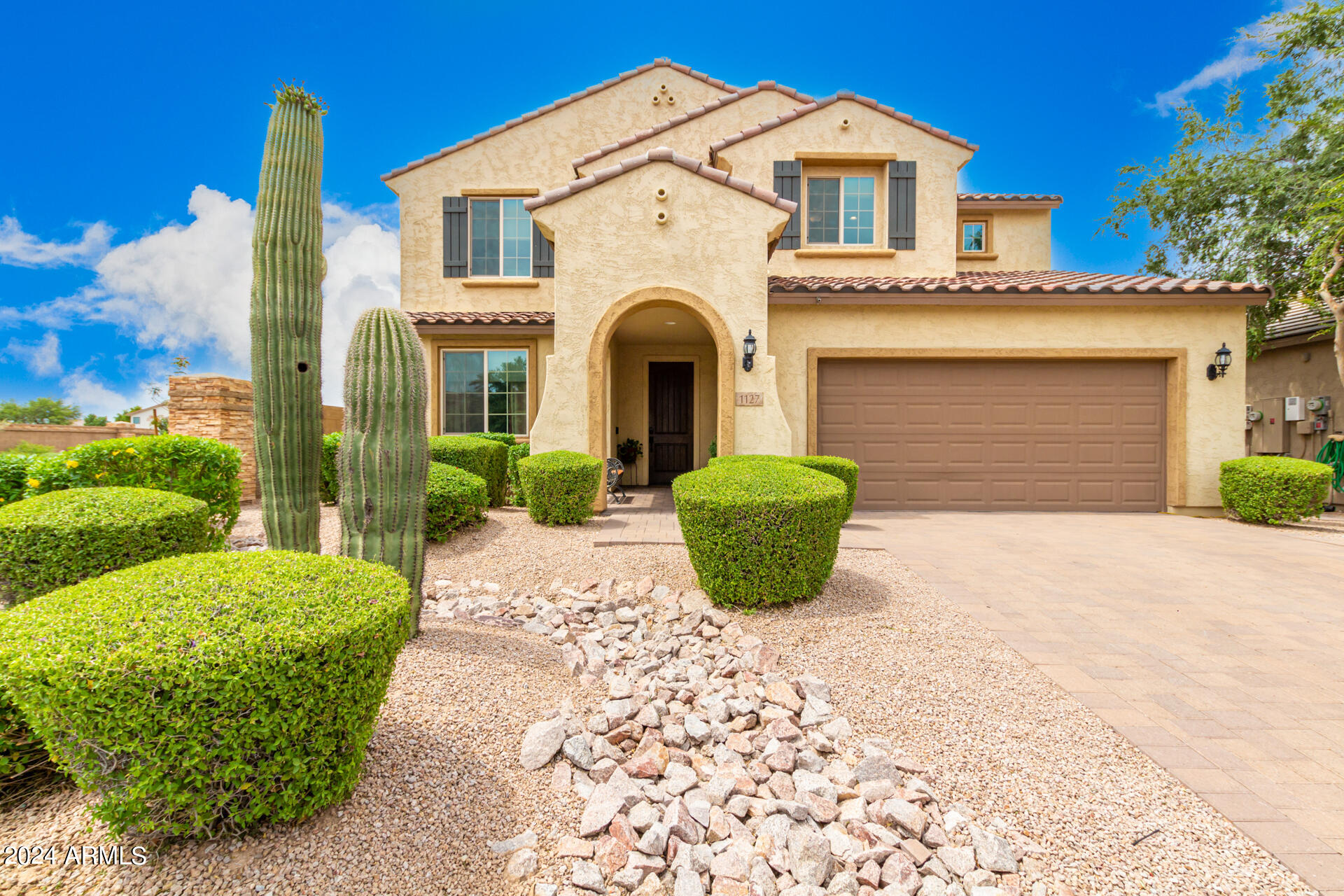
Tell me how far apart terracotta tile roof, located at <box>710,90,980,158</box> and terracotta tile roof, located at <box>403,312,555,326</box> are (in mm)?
4771

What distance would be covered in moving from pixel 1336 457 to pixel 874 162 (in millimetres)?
11758

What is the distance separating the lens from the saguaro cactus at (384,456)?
366cm

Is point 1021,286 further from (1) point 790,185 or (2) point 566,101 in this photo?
(2) point 566,101

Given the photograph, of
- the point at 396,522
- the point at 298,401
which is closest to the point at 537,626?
the point at 396,522

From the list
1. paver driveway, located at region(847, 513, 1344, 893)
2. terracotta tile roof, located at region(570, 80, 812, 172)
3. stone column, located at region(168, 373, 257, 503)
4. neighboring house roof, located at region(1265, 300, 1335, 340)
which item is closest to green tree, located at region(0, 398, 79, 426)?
stone column, located at region(168, 373, 257, 503)

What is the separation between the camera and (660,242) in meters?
8.79

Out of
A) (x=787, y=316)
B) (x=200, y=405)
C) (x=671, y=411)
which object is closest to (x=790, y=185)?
(x=787, y=316)

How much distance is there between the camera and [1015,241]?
1429 cm

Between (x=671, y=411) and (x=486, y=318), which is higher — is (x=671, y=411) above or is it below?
below

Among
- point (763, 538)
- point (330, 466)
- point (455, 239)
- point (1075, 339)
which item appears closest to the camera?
point (763, 538)

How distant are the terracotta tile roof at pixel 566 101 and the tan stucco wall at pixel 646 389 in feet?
17.8

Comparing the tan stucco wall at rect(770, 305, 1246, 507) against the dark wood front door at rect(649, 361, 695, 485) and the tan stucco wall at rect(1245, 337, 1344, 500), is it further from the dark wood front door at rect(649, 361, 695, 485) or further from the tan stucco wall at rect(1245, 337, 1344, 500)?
the tan stucco wall at rect(1245, 337, 1344, 500)

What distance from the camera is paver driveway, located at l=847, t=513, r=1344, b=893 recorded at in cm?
254

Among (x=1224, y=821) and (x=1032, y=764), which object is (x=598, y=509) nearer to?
(x=1032, y=764)
